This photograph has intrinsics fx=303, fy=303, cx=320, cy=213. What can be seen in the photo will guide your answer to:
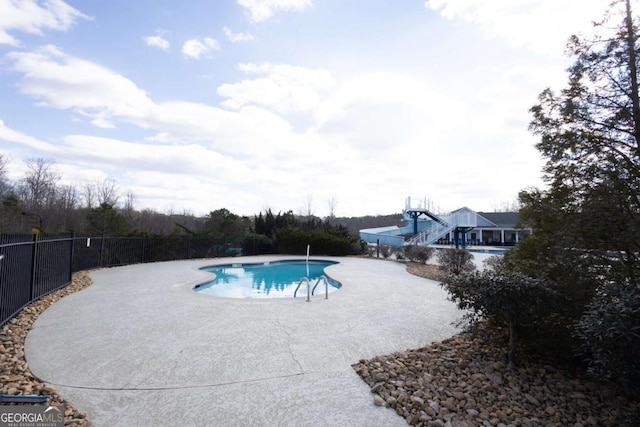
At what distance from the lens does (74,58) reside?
8445 millimetres

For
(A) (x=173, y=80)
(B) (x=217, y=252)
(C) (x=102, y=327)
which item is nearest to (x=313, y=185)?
(B) (x=217, y=252)

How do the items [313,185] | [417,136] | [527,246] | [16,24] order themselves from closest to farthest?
1. [527,246]
2. [16,24]
3. [417,136]
4. [313,185]

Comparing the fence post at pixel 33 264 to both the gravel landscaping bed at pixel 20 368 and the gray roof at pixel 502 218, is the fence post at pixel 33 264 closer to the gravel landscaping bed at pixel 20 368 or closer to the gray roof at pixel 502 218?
the gravel landscaping bed at pixel 20 368

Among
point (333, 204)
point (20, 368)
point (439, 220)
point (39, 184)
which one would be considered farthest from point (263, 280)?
point (333, 204)

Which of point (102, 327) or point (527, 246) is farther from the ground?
point (527, 246)

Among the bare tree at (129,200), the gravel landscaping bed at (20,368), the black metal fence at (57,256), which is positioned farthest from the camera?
the bare tree at (129,200)

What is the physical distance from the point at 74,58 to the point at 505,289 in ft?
37.7

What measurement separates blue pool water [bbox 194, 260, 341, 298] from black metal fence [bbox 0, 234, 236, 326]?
3.10 metres

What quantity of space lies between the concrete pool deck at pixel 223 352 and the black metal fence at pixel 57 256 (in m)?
0.68

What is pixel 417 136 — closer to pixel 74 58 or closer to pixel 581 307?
pixel 581 307
